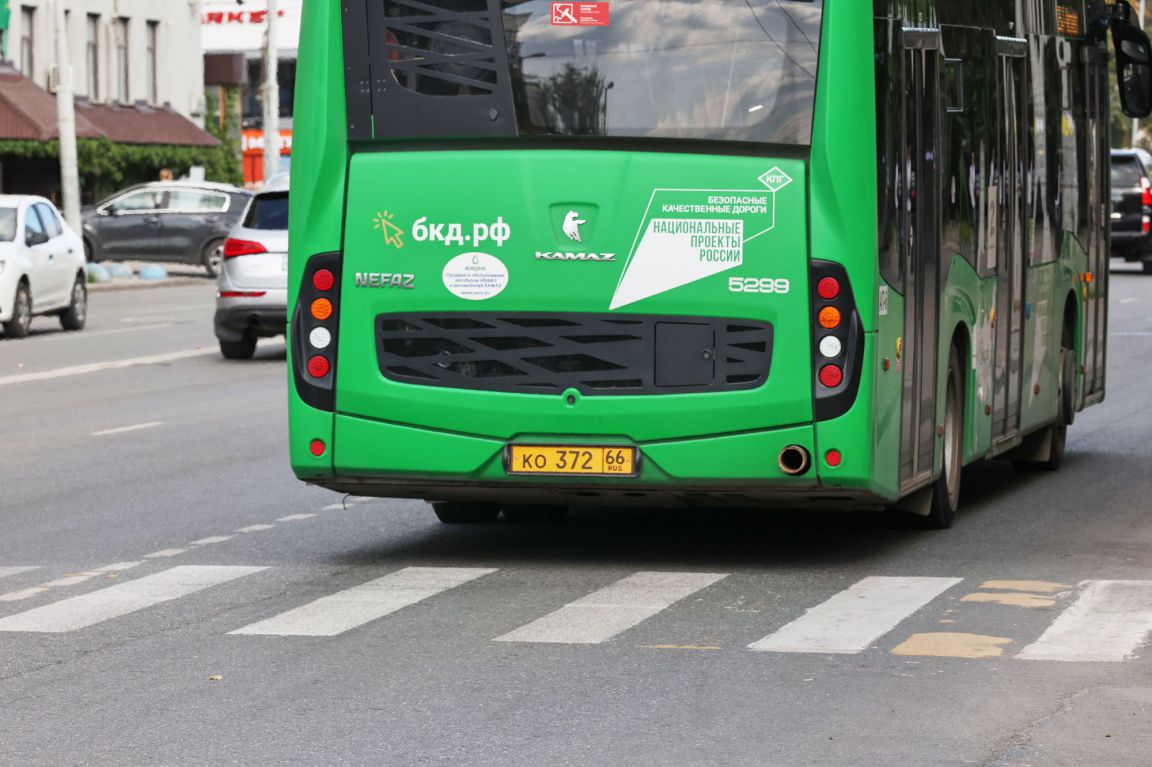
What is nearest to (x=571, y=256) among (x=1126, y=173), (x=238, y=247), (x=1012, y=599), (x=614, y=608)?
(x=614, y=608)

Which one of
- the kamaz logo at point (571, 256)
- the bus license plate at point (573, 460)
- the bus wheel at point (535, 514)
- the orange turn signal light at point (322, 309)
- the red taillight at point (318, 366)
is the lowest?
the bus wheel at point (535, 514)

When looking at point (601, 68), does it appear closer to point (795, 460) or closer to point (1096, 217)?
point (795, 460)

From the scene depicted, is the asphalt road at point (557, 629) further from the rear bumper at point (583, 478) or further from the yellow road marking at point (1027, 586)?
the rear bumper at point (583, 478)

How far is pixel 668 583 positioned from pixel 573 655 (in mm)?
1943

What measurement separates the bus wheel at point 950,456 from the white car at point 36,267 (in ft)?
58.7

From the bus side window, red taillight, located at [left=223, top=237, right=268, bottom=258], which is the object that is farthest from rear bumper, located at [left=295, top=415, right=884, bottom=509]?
red taillight, located at [left=223, top=237, right=268, bottom=258]

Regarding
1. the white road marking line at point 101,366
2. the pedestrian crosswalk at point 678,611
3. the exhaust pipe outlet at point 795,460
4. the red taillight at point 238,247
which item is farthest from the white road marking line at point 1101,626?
the red taillight at point 238,247

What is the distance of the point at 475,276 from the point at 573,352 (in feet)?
1.76

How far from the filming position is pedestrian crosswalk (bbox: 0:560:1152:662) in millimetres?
9156

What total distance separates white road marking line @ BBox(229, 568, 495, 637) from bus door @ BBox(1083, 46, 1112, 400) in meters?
6.54

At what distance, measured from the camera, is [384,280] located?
36.2 feet

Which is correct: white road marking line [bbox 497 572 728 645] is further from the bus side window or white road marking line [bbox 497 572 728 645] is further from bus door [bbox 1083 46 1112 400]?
bus door [bbox 1083 46 1112 400]

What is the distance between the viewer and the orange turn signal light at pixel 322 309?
11125 millimetres

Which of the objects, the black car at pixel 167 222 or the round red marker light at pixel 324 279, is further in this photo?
the black car at pixel 167 222
